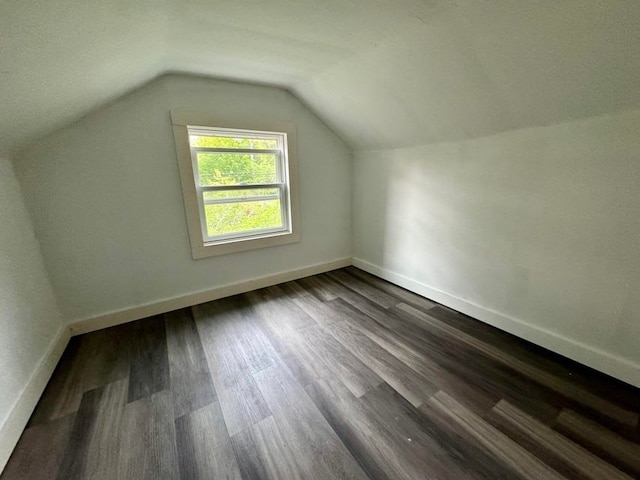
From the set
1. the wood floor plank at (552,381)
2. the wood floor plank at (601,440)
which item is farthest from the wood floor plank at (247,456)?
the wood floor plank at (552,381)

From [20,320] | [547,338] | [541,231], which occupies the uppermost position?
[541,231]

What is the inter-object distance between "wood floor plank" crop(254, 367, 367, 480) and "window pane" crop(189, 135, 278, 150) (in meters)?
2.06

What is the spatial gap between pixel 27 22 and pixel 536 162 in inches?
99.9

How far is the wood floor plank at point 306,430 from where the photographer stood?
1.10m

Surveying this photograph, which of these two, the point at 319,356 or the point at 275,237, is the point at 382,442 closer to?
the point at 319,356

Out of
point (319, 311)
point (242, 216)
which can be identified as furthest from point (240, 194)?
point (319, 311)

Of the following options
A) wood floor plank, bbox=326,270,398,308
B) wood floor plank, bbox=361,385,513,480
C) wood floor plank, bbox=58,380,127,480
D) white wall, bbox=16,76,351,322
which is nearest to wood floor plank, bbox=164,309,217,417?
wood floor plank, bbox=58,380,127,480

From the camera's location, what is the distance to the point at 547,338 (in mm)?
1791

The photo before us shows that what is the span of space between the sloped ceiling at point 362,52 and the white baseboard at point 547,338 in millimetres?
1406

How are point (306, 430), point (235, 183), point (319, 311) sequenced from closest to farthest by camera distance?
point (306, 430) → point (319, 311) → point (235, 183)

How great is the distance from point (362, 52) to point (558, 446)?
2406mm

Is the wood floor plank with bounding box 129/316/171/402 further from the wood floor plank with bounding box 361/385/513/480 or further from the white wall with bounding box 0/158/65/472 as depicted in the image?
the wood floor plank with bounding box 361/385/513/480

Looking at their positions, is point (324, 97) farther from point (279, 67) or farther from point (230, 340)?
point (230, 340)

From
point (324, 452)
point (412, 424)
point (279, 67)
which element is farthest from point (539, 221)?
point (279, 67)
